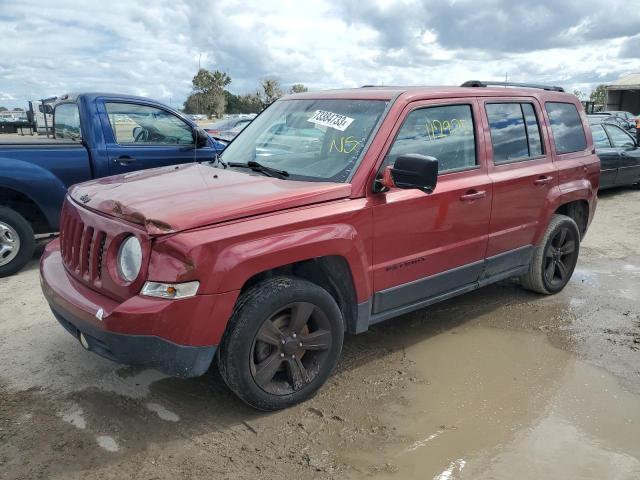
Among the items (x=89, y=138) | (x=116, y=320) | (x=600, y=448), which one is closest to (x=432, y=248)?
(x=600, y=448)

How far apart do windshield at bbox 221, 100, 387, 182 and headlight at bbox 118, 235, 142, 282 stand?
3.67 feet

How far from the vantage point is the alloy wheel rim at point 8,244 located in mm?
5555

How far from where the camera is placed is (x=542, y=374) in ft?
12.5

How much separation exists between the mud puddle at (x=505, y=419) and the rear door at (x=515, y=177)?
824 mm

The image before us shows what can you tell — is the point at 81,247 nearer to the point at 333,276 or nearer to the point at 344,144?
the point at 333,276

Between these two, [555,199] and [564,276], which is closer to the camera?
[555,199]

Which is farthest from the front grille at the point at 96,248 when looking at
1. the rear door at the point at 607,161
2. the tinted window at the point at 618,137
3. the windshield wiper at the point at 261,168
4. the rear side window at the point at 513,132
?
the tinted window at the point at 618,137

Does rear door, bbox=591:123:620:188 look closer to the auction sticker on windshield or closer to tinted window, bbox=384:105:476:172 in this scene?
tinted window, bbox=384:105:476:172

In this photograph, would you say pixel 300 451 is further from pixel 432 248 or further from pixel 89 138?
pixel 89 138

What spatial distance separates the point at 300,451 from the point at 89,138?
4594 millimetres

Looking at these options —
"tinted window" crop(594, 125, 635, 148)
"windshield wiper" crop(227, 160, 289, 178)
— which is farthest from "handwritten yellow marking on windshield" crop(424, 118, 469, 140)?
"tinted window" crop(594, 125, 635, 148)

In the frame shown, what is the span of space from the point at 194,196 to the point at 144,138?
12.4 feet

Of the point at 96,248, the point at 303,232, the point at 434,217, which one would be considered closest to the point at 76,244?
the point at 96,248

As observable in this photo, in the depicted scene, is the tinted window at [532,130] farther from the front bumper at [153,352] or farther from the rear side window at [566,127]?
the front bumper at [153,352]
